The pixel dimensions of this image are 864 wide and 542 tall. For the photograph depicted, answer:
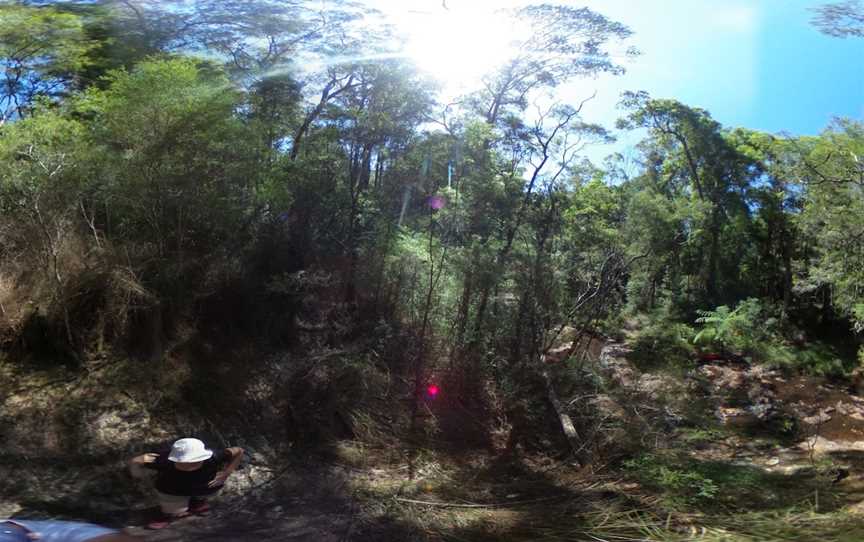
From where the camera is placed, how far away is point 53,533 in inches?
102

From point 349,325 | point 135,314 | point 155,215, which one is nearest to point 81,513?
point 135,314

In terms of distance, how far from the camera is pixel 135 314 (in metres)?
8.55

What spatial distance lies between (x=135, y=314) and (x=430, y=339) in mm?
5116

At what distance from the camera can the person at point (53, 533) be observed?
243 cm

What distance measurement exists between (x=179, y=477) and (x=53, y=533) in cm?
171

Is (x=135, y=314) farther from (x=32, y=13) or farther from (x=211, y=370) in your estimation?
(x=32, y=13)

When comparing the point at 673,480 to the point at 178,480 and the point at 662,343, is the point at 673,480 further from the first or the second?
the point at 662,343

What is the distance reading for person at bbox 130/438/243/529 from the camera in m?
4.21

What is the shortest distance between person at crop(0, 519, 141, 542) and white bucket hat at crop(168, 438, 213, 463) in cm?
147

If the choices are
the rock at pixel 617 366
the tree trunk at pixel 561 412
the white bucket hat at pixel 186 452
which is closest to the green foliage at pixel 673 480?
the tree trunk at pixel 561 412

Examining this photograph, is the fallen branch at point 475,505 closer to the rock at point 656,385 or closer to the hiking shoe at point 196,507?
the hiking shoe at point 196,507

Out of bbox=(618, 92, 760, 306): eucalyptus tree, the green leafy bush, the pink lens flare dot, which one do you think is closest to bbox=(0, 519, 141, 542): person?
the pink lens flare dot

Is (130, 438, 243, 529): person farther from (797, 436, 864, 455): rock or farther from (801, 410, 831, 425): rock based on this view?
(801, 410, 831, 425): rock

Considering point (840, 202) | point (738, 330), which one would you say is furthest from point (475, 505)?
point (738, 330)
